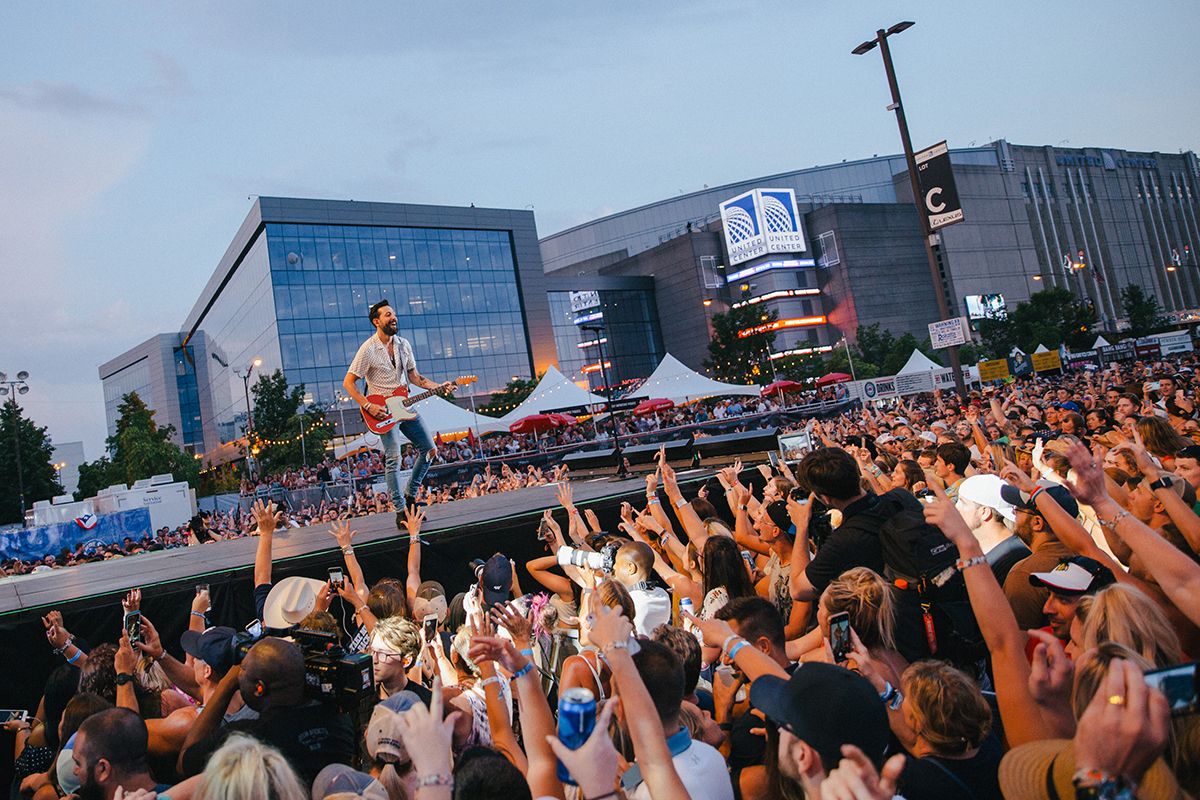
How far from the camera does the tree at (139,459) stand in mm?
61625

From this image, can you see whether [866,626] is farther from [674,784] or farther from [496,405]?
[496,405]

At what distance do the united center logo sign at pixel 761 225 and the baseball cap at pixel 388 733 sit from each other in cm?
8791

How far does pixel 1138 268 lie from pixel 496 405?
10507 centimetres

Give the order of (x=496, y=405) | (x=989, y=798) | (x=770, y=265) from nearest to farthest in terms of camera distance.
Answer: (x=989, y=798) → (x=496, y=405) → (x=770, y=265)

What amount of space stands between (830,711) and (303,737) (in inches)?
90.4

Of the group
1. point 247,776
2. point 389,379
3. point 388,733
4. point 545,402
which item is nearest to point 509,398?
point 545,402

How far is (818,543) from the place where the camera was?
16.7 ft

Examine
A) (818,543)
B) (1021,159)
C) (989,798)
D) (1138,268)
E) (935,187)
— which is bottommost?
(989,798)

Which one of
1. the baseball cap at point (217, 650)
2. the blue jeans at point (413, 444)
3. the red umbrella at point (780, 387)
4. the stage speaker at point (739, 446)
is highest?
the red umbrella at point (780, 387)

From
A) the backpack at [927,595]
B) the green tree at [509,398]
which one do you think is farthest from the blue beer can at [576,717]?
the green tree at [509,398]

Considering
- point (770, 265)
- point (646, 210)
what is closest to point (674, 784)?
point (770, 265)

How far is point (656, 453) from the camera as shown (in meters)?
15.5

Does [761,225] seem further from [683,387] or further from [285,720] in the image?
[285,720]

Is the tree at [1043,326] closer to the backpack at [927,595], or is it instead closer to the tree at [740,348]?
the tree at [740,348]
